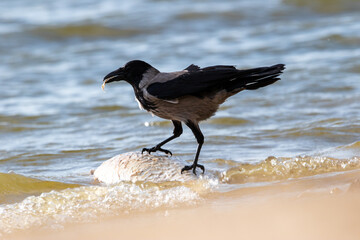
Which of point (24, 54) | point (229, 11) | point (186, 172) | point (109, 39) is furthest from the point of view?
point (229, 11)

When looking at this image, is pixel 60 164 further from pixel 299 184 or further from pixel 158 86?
pixel 299 184

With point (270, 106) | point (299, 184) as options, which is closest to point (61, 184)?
point (299, 184)

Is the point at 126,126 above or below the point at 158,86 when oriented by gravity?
below

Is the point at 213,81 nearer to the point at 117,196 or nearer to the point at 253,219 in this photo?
the point at 117,196

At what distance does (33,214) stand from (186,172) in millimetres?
1603

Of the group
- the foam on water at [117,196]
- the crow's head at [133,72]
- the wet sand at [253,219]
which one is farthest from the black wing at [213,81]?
the wet sand at [253,219]

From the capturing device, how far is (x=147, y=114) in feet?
33.4

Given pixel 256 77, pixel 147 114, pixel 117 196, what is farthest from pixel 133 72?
pixel 147 114

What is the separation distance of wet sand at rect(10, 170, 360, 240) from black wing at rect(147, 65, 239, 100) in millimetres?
1008

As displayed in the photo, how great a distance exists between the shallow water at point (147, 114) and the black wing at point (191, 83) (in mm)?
857

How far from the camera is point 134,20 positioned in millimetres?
16562

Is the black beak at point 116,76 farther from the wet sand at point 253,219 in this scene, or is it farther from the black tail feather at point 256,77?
the wet sand at point 253,219

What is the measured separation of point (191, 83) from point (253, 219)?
1.69m

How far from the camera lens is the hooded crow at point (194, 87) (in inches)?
246
